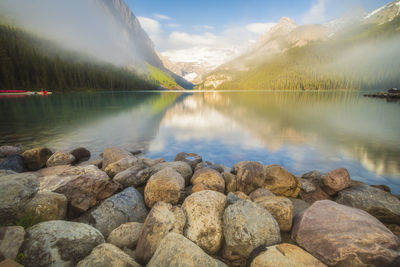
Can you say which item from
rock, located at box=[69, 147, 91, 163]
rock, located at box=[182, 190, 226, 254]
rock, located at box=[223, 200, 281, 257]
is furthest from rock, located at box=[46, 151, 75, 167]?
rock, located at box=[223, 200, 281, 257]

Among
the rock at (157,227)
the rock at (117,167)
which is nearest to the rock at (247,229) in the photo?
the rock at (157,227)

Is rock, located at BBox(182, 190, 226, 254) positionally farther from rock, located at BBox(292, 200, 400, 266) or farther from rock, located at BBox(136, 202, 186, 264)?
rock, located at BBox(292, 200, 400, 266)

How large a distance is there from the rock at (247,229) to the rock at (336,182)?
4.53 m

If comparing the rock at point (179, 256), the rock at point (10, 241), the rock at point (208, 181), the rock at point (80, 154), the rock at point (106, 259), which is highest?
the rock at point (10, 241)

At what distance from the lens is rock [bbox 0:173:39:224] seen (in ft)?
10.9

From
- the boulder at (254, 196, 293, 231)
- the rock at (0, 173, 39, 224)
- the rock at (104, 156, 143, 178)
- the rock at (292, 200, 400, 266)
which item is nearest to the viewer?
the rock at (292, 200, 400, 266)

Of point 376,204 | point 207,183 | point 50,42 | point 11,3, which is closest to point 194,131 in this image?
point 207,183

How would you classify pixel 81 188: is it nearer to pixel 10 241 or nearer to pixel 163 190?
pixel 163 190

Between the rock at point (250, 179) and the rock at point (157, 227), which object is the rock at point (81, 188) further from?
the rock at point (250, 179)

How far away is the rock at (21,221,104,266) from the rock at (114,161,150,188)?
A: 8.96ft

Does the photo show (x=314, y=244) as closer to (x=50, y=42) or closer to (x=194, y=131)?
(x=194, y=131)

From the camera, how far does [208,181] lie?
20.5 ft

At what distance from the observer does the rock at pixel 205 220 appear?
3.83 m

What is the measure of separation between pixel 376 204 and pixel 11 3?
321m
